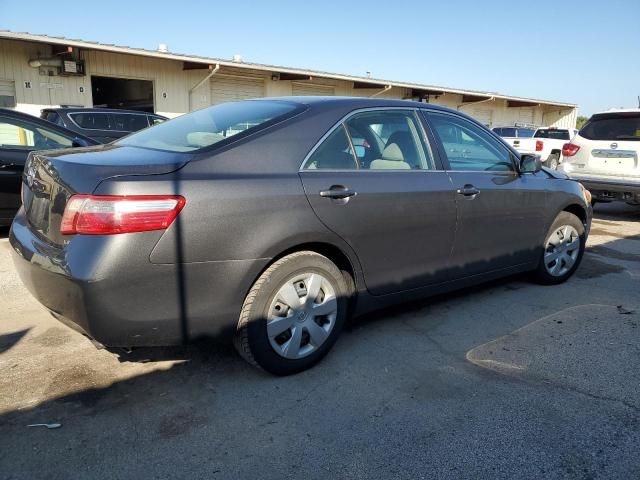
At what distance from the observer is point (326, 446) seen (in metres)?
2.38

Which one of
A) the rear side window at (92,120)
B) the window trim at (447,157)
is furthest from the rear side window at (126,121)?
the window trim at (447,157)

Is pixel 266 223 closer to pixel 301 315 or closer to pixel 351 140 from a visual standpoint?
pixel 301 315

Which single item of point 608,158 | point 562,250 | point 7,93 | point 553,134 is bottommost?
point 562,250

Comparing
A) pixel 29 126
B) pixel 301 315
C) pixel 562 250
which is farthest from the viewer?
pixel 29 126

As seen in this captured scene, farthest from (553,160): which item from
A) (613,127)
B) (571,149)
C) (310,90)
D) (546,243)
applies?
(546,243)

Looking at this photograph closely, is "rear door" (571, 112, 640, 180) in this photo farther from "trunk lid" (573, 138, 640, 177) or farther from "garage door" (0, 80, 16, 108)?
"garage door" (0, 80, 16, 108)

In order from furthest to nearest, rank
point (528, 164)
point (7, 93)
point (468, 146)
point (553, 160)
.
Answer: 1. point (553, 160)
2. point (7, 93)
3. point (528, 164)
4. point (468, 146)

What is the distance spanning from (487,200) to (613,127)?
19.2ft

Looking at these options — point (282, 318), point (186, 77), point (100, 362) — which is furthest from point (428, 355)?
point (186, 77)

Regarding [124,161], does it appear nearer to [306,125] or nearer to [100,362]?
[306,125]

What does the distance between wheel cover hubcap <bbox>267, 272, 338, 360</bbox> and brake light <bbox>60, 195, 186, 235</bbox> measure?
2.54 ft

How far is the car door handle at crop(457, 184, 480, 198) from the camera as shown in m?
3.69

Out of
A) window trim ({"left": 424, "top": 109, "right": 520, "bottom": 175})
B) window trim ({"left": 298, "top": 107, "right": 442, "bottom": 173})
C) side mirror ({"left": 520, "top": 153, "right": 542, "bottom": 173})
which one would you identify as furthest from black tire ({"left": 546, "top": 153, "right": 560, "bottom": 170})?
window trim ({"left": 298, "top": 107, "right": 442, "bottom": 173})

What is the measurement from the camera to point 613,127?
8328 millimetres
